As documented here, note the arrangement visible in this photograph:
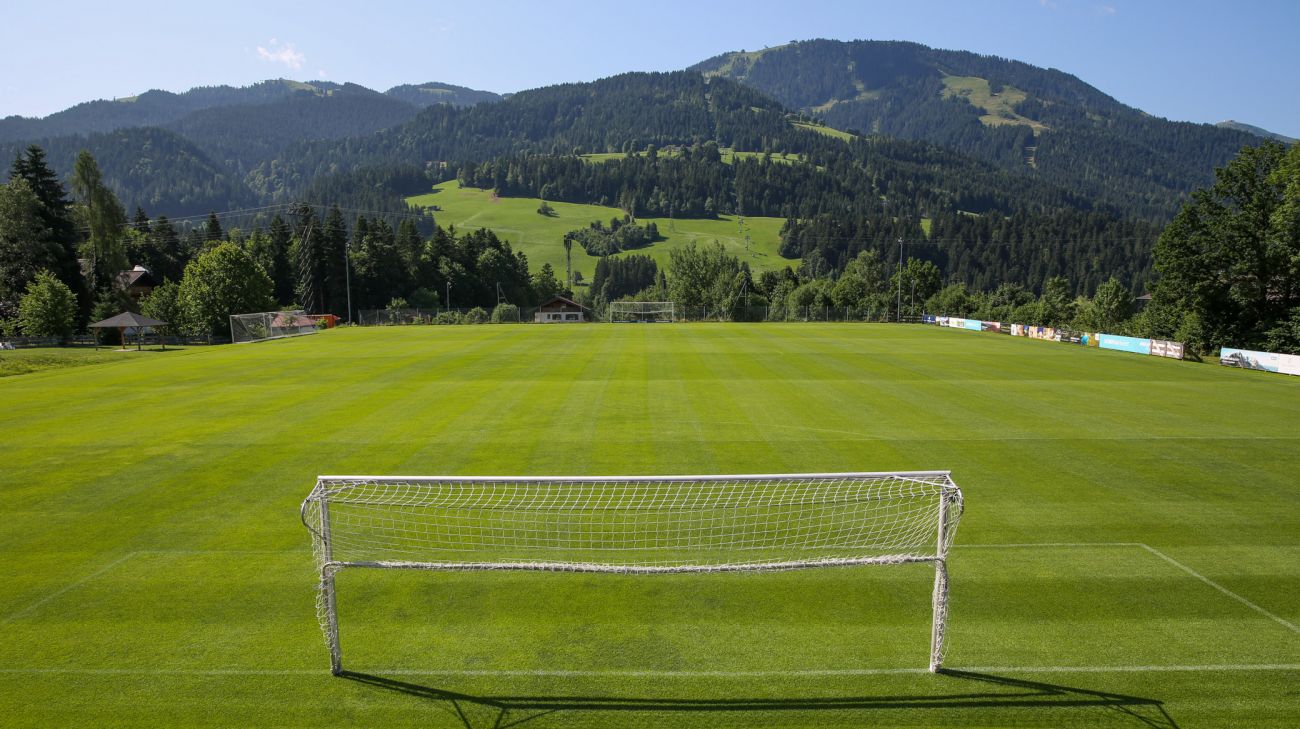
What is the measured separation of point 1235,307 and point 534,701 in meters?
57.7

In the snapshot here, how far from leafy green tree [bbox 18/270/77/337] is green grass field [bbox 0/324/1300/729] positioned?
43736 millimetres

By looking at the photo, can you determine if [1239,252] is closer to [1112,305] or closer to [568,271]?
[1112,305]

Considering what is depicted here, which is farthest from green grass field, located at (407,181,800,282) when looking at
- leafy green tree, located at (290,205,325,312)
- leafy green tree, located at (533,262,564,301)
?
leafy green tree, located at (290,205,325,312)

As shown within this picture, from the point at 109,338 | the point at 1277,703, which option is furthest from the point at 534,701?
the point at 109,338

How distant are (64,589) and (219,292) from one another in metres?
61.0

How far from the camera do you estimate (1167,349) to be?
40.3 meters

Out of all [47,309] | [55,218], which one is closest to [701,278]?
[55,218]

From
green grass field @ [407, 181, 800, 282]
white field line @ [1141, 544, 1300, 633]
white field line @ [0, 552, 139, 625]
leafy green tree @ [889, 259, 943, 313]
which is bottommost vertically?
white field line @ [0, 552, 139, 625]

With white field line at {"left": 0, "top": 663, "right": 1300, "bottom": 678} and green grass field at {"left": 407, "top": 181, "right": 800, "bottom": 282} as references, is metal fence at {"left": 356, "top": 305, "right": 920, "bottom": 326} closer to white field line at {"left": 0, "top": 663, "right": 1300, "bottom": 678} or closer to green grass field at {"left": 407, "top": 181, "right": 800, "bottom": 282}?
green grass field at {"left": 407, "top": 181, "right": 800, "bottom": 282}

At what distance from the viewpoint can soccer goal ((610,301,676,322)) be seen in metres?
92.2

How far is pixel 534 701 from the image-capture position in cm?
648

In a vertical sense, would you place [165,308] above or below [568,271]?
below

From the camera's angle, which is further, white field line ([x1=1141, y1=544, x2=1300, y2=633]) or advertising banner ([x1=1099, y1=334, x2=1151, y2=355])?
advertising banner ([x1=1099, y1=334, x2=1151, y2=355])

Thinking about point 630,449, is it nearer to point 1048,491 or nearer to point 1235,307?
point 1048,491
